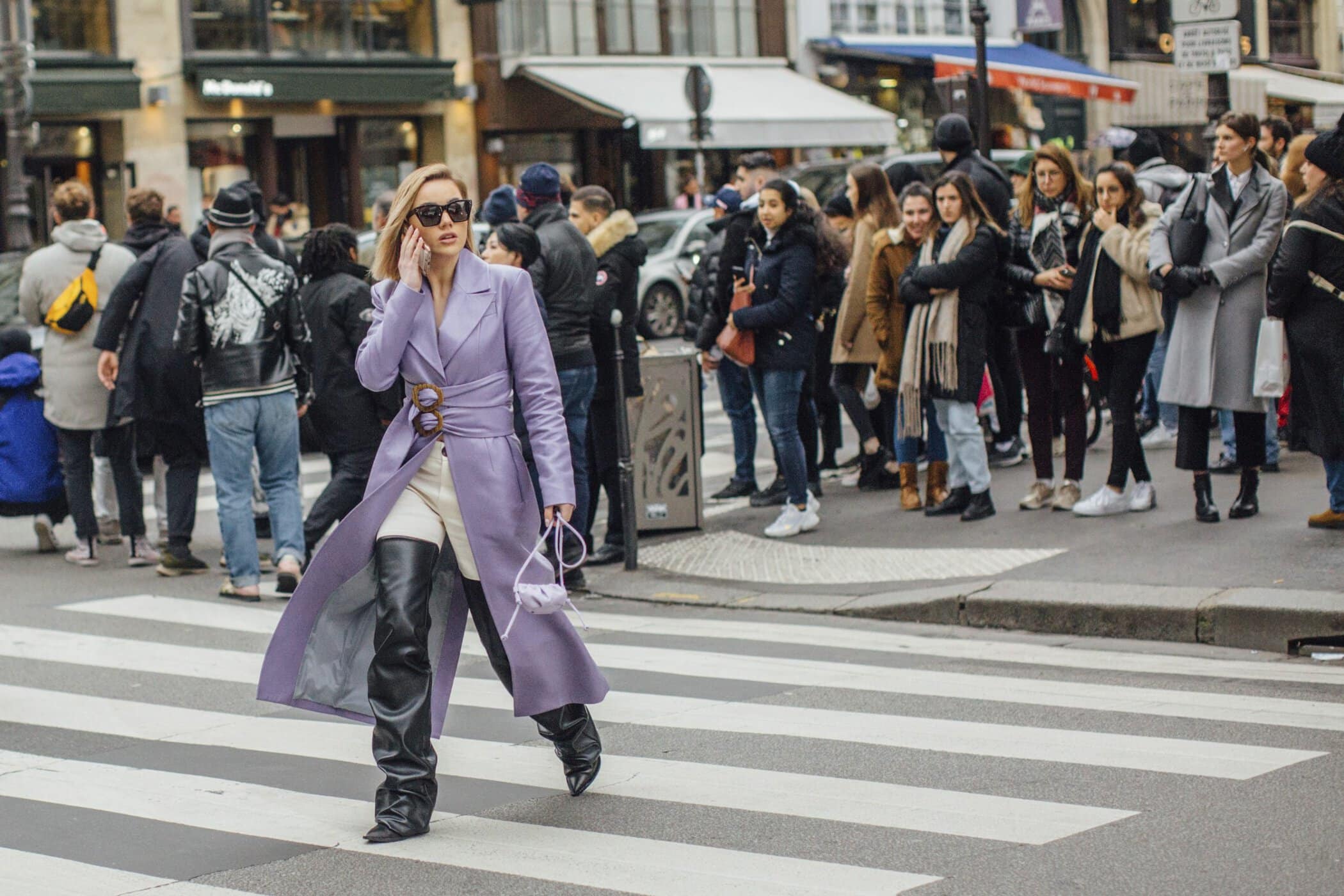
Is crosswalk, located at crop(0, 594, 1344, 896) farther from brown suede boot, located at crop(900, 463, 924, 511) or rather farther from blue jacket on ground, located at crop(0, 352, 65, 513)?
blue jacket on ground, located at crop(0, 352, 65, 513)

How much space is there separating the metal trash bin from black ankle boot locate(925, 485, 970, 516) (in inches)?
53.4

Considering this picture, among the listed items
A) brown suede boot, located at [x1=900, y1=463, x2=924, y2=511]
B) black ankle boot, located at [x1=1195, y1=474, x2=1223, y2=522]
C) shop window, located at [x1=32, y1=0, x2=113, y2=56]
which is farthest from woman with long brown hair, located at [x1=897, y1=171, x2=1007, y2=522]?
shop window, located at [x1=32, y1=0, x2=113, y2=56]

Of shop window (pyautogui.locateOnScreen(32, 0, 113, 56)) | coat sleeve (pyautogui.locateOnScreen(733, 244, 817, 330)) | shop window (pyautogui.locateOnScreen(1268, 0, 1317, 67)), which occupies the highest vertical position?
shop window (pyautogui.locateOnScreen(1268, 0, 1317, 67))

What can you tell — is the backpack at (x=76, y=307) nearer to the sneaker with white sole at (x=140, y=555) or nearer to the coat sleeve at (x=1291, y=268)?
the sneaker with white sole at (x=140, y=555)

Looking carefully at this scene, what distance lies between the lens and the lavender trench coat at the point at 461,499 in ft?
18.0

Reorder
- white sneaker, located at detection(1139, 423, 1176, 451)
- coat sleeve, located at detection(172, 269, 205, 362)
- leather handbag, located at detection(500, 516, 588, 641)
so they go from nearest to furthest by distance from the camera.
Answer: leather handbag, located at detection(500, 516, 588, 641) < coat sleeve, located at detection(172, 269, 205, 362) < white sneaker, located at detection(1139, 423, 1176, 451)

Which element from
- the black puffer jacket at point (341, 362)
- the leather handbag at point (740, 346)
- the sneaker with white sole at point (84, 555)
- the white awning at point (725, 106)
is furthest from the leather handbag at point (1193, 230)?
Result: the white awning at point (725, 106)

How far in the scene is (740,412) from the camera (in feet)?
39.6

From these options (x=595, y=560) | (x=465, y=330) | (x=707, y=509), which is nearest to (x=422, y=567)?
(x=465, y=330)

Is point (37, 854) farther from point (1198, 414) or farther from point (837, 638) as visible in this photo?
point (1198, 414)

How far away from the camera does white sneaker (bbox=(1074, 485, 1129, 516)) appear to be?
10016mm

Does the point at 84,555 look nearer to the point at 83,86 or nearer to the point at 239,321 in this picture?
the point at 239,321

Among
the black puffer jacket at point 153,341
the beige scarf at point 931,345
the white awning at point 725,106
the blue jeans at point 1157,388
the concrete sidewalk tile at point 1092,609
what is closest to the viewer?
the concrete sidewalk tile at point 1092,609

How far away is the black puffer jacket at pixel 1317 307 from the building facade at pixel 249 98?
23.8m
